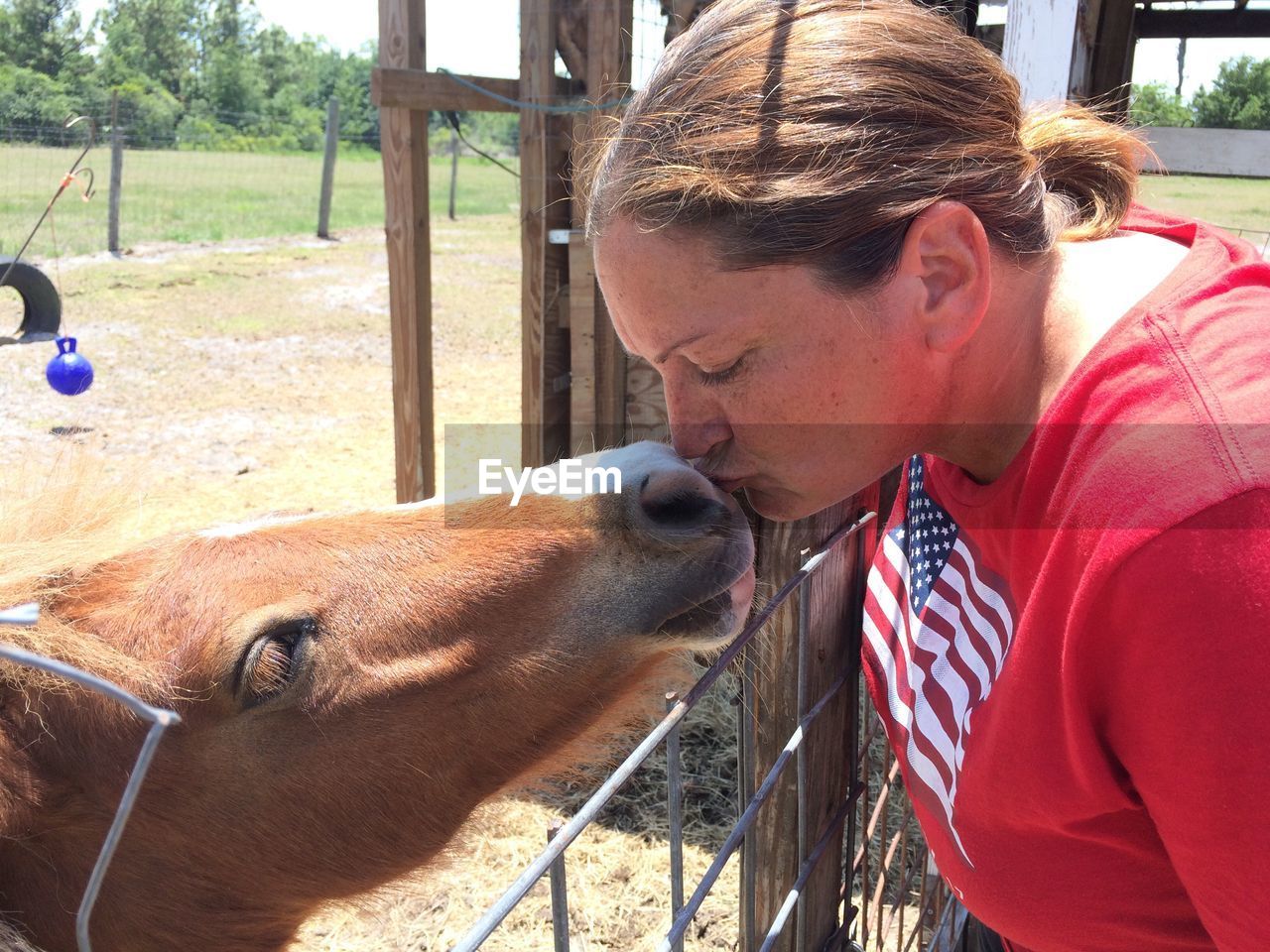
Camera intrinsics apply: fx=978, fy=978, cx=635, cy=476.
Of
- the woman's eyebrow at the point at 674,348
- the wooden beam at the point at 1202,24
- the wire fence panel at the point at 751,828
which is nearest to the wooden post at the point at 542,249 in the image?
the wire fence panel at the point at 751,828

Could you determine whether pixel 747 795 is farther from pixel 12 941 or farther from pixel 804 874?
pixel 12 941

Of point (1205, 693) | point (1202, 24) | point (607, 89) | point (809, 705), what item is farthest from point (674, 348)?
point (1202, 24)

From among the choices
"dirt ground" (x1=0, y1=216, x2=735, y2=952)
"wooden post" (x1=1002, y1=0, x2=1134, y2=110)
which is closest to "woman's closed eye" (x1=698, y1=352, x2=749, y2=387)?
"dirt ground" (x1=0, y1=216, x2=735, y2=952)

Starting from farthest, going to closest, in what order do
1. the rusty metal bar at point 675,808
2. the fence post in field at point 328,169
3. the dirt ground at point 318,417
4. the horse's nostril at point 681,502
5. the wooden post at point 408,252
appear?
the fence post in field at point 328,169, the wooden post at point 408,252, the dirt ground at point 318,417, the horse's nostril at point 681,502, the rusty metal bar at point 675,808

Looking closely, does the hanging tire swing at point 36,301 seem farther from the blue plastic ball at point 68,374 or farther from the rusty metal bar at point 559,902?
the rusty metal bar at point 559,902

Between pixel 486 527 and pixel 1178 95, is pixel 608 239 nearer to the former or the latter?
pixel 486 527

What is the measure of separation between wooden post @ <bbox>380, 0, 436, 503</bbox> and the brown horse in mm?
2735

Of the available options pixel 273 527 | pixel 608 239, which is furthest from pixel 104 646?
pixel 608 239

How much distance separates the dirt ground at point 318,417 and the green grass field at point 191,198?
1285mm

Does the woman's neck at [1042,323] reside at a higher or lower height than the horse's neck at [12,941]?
higher

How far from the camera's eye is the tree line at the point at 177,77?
53.4 feet

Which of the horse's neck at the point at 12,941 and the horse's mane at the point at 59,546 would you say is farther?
the horse's mane at the point at 59,546

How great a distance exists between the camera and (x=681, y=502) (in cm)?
156

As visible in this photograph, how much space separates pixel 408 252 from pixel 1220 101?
3.42 m
